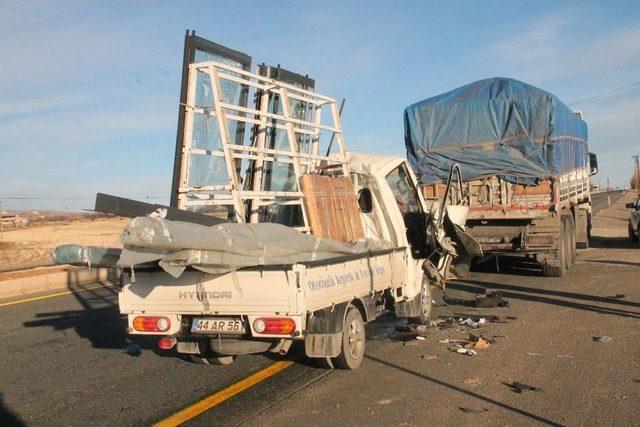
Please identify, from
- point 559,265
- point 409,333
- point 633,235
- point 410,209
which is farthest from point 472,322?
point 633,235

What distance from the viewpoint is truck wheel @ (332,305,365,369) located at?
6477mm

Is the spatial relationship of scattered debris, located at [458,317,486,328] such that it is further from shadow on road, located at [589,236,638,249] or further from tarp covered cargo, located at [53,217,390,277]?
shadow on road, located at [589,236,638,249]

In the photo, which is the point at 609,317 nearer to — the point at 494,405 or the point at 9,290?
→ the point at 494,405

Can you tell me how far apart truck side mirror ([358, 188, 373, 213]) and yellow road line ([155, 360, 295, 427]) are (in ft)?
7.17

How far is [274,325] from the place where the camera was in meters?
5.63

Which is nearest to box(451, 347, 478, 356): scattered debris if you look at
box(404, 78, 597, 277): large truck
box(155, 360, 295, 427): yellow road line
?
box(155, 360, 295, 427): yellow road line

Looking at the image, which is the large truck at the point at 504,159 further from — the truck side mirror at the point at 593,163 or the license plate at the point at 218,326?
the license plate at the point at 218,326

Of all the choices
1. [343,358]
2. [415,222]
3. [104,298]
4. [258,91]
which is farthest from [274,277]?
[104,298]

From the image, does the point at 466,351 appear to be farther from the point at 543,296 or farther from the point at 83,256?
the point at 543,296

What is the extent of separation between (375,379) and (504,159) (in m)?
8.79

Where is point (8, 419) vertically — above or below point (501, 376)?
below

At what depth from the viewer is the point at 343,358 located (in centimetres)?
652

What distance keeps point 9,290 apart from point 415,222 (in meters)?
9.71

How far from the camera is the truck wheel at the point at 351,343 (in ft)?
21.2
